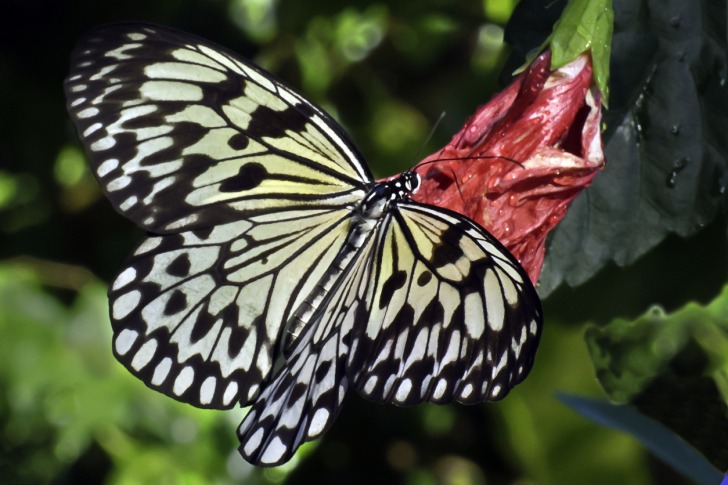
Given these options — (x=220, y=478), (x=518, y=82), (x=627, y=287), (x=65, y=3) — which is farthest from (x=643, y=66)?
(x=65, y=3)

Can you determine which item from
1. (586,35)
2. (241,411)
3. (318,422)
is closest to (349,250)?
(318,422)

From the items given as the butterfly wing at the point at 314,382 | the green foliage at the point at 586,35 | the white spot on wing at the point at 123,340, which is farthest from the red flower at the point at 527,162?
the white spot on wing at the point at 123,340

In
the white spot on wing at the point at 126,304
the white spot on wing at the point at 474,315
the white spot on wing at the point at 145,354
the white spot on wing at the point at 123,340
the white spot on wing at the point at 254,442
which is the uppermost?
the white spot on wing at the point at 474,315

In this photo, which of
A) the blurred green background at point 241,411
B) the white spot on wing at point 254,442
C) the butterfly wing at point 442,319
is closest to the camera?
the butterfly wing at point 442,319

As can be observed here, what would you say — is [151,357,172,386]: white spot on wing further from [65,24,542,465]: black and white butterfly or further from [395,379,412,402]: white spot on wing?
[395,379,412,402]: white spot on wing

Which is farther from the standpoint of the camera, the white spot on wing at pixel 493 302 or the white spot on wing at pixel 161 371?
the white spot on wing at pixel 161 371

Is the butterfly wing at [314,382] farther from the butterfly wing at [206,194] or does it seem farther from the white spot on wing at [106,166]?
the white spot on wing at [106,166]

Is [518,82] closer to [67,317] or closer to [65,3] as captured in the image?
[67,317]

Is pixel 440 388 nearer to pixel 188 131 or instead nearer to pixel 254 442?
pixel 254 442

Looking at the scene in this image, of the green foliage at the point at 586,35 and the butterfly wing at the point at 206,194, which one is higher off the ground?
the green foliage at the point at 586,35
